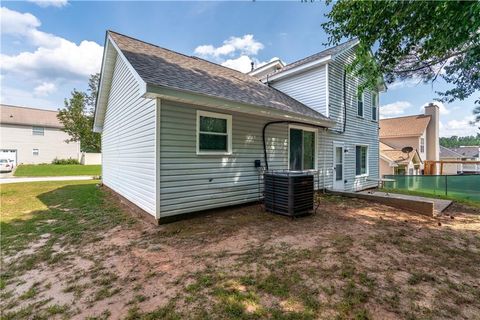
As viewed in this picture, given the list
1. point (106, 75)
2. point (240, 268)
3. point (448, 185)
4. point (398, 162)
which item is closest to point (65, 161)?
point (106, 75)

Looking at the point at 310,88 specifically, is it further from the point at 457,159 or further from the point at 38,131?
the point at 457,159

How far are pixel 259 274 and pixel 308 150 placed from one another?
21.2 feet

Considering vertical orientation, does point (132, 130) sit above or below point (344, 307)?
above

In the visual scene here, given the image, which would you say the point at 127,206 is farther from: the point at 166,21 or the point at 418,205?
the point at 418,205

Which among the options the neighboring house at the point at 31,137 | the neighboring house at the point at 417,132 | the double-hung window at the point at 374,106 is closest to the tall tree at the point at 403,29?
the double-hung window at the point at 374,106

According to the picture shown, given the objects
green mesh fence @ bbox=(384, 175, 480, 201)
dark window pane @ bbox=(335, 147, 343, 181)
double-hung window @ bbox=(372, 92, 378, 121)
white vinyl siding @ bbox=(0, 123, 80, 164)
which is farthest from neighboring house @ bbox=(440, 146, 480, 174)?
white vinyl siding @ bbox=(0, 123, 80, 164)

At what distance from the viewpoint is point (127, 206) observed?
689 cm

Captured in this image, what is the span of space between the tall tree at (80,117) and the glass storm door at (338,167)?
2212 centimetres

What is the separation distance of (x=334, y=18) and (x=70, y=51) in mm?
21717

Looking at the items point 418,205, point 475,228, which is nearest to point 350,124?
point 418,205

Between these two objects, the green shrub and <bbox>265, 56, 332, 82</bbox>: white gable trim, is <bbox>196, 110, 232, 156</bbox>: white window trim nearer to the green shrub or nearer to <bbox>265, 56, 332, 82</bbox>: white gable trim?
<bbox>265, 56, 332, 82</bbox>: white gable trim

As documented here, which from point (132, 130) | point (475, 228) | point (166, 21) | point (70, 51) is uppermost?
point (70, 51)

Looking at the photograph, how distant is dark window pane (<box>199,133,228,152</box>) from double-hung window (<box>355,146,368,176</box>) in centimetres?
774

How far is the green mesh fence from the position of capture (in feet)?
30.7
